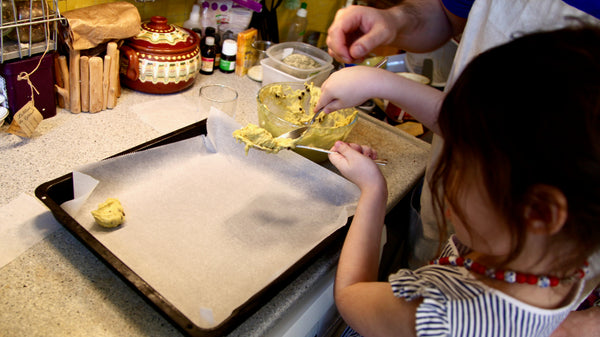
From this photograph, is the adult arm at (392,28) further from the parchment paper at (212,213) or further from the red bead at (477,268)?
the red bead at (477,268)

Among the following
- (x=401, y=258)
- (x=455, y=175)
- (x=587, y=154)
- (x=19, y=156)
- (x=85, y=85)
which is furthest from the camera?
(x=401, y=258)

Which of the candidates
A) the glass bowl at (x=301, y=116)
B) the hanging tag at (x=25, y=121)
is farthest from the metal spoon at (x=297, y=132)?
the hanging tag at (x=25, y=121)

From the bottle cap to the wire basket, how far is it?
0.52 m

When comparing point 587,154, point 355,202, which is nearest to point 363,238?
point 355,202

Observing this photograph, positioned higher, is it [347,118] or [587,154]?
[587,154]

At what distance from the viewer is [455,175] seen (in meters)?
0.53

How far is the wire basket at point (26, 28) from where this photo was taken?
81 centimetres

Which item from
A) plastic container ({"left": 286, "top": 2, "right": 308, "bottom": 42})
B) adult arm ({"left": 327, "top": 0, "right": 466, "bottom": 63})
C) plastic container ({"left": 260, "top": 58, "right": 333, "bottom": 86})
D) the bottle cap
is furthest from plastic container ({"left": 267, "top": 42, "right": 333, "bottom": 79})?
plastic container ({"left": 286, "top": 2, "right": 308, "bottom": 42})

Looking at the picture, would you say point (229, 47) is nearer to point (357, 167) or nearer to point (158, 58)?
point (158, 58)

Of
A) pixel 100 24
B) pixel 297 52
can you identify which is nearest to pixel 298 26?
pixel 297 52

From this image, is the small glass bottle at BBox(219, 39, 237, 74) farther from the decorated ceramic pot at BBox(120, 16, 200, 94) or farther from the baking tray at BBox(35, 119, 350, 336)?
the baking tray at BBox(35, 119, 350, 336)

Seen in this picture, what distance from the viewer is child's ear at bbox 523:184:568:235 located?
1.45ft

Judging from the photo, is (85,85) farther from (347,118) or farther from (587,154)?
(587,154)

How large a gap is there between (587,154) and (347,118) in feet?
2.14
